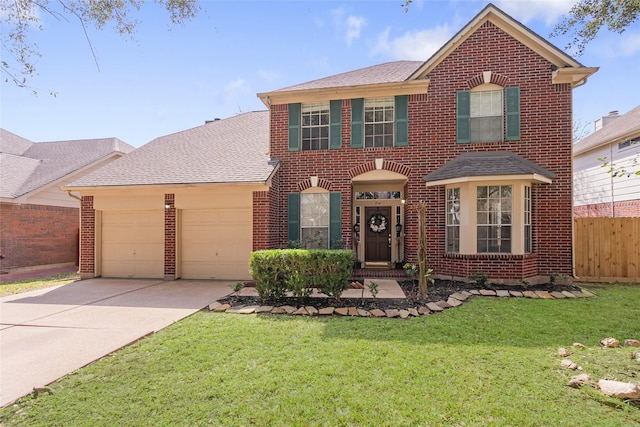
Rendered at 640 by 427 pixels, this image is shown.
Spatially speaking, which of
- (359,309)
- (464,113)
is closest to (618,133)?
(464,113)

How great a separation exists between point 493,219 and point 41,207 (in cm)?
1634

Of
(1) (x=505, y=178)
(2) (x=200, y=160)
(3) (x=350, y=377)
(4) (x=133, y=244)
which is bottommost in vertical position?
(3) (x=350, y=377)

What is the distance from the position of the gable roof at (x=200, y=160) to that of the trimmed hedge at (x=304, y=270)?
2850 millimetres

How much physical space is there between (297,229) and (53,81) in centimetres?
648

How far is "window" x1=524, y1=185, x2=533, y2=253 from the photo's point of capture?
324 inches

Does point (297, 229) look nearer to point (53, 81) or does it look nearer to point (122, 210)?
point (122, 210)

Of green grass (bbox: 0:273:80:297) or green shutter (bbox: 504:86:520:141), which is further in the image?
green shutter (bbox: 504:86:520:141)

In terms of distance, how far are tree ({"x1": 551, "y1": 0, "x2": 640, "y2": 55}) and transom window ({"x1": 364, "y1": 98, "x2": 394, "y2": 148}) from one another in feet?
14.7

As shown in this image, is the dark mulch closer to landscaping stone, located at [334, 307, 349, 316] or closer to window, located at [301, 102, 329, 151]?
landscaping stone, located at [334, 307, 349, 316]

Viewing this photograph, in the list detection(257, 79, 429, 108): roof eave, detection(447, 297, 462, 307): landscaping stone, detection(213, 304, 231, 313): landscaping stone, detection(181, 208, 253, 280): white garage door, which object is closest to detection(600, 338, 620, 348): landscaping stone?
detection(447, 297, 462, 307): landscaping stone

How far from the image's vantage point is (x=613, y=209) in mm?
13359

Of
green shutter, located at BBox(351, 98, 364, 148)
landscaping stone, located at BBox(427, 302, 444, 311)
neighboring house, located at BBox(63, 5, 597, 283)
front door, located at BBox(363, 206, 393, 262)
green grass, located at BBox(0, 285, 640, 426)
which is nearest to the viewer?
green grass, located at BBox(0, 285, 640, 426)

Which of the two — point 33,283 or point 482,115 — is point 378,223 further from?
point 33,283

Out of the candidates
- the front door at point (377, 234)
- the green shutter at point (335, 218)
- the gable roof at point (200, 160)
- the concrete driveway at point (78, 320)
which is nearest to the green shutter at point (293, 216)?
the green shutter at point (335, 218)
